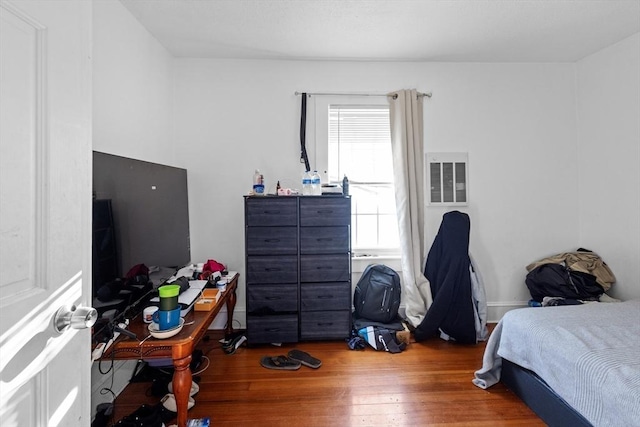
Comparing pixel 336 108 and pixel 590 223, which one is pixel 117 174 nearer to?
pixel 336 108

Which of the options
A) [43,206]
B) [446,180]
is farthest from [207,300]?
[446,180]

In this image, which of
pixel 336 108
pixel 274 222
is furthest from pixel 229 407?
pixel 336 108

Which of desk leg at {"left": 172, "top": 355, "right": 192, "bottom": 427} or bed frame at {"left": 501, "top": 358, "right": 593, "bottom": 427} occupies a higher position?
desk leg at {"left": 172, "top": 355, "right": 192, "bottom": 427}

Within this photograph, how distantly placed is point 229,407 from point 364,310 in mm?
1350

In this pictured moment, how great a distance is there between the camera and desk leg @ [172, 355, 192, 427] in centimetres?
144

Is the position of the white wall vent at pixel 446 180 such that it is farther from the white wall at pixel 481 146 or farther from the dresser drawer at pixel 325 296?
the dresser drawer at pixel 325 296

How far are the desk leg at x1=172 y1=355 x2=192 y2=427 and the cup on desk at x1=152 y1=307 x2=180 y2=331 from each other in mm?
170

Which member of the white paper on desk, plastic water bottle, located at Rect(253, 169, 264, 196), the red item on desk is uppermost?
plastic water bottle, located at Rect(253, 169, 264, 196)

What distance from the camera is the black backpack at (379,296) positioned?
8.61 feet

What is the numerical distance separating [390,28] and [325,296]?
2211 millimetres

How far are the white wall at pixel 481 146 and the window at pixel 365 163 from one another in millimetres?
233

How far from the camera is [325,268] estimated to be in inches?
95.8

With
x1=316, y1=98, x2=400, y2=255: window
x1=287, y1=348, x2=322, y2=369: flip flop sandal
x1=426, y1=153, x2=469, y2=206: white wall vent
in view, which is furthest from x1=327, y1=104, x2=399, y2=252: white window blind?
x1=287, y1=348, x2=322, y2=369: flip flop sandal

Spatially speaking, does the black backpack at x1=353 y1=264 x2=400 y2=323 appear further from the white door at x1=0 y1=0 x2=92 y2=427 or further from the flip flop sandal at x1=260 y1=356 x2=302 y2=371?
the white door at x1=0 y1=0 x2=92 y2=427
